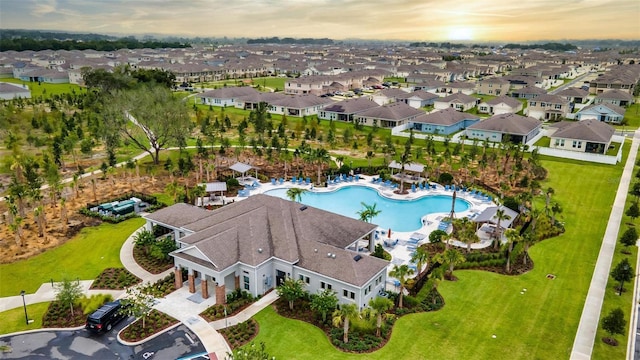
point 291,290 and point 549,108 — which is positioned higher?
point 549,108

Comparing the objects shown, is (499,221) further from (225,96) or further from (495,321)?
(225,96)

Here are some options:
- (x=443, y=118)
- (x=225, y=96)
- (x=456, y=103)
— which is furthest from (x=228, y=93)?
(x=456, y=103)

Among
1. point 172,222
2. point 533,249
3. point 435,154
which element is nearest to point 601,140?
point 435,154

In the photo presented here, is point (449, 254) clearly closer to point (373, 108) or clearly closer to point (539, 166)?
point (539, 166)

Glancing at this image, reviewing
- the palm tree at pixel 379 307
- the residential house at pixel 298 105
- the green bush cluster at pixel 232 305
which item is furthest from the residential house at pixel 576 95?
the green bush cluster at pixel 232 305

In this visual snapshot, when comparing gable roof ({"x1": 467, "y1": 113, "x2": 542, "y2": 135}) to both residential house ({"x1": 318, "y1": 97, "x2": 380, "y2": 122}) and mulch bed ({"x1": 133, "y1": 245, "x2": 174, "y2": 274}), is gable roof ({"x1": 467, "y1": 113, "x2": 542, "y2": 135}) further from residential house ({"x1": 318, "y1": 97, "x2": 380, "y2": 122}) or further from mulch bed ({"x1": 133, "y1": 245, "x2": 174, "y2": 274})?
mulch bed ({"x1": 133, "y1": 245, "x2": 174, "y2": 274})
